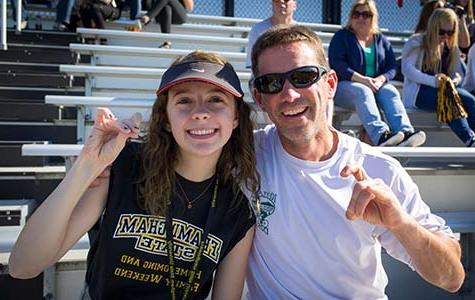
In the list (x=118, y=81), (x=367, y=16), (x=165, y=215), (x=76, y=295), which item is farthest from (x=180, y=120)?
(x=118, y=81)

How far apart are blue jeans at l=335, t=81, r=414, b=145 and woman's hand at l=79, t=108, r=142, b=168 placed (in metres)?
2.38

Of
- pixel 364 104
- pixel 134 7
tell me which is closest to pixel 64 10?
pixel 134 7

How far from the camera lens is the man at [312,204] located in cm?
159

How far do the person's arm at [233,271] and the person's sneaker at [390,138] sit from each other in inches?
75.5

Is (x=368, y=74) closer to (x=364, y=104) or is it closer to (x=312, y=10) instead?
(x=364, y=104)

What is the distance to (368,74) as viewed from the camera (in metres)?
3.96

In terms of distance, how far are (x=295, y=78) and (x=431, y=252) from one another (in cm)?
70

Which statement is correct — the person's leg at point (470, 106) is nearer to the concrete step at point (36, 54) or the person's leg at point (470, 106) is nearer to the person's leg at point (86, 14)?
the concrete step at point (36, 54)

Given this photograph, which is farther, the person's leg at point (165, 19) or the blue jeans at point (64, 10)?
the person's leg at point (165, 19)

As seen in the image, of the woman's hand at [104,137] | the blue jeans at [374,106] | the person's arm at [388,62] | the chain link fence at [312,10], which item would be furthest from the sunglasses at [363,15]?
the chain link fence at [312,10]

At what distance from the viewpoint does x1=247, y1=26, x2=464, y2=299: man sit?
62.5 inches

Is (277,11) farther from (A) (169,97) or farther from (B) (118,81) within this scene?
(A) (169,97)

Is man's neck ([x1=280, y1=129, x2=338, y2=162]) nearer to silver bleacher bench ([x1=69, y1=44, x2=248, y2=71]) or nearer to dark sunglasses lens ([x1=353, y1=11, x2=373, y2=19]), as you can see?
dark sunglasses lens ([x1=353, y1=11, x2=373, y2=19])

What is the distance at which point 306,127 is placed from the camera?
5.30 ft
